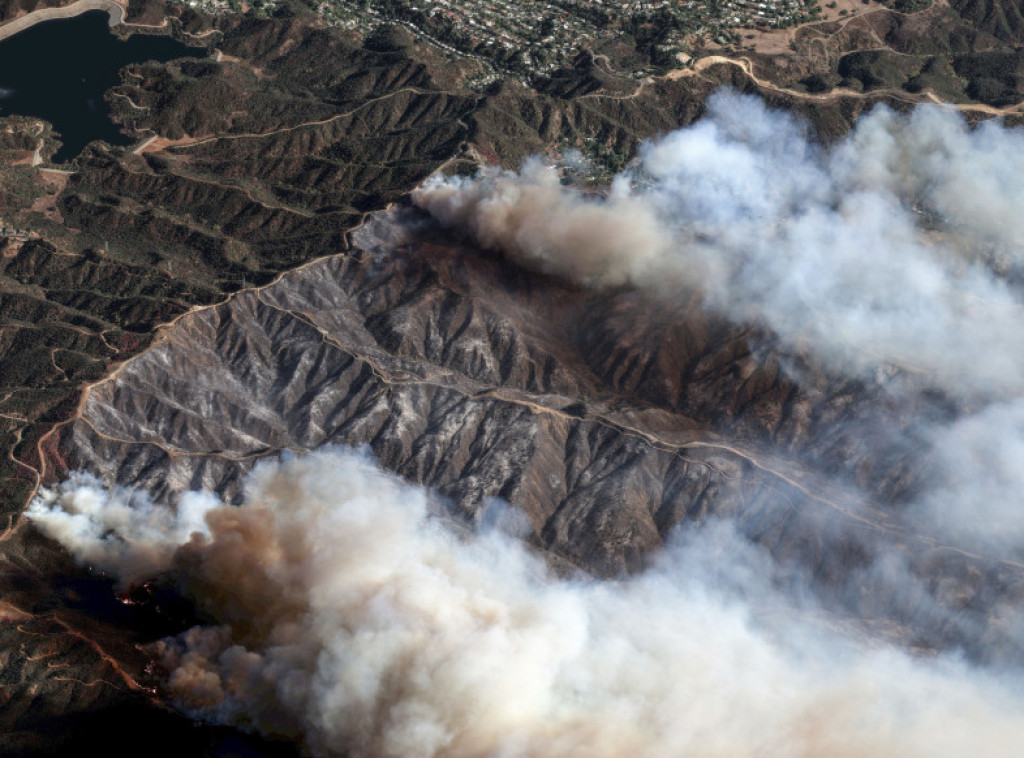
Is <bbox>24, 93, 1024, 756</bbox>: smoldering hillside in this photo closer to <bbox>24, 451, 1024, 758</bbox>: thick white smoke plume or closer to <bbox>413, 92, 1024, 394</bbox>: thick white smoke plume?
<bbox>24, 451, 1024, 758</bbox>: thick white smoke plume

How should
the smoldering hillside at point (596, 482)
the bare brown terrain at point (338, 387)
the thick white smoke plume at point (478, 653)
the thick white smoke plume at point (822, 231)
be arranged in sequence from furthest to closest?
1. the thick white smoke plume at point (822, 231)
2. the bare brown terrain at point (338, 387)
3. the smoldering hillside at point (596, 482)
4. the thick white smoke plume at point (478, 653)

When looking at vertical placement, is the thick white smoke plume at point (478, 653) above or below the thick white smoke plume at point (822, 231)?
below

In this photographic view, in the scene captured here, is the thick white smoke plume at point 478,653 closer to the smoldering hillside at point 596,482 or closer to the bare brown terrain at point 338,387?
the smoldering hillside at point 596,482

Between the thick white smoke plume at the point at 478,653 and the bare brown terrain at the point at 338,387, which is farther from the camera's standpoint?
the bare brown terrain at the point at 338,387

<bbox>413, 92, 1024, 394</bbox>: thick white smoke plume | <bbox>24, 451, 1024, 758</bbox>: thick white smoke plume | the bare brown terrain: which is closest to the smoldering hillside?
<bbox>24, 451, 1024, 758</bbox>: thick white smoke plume

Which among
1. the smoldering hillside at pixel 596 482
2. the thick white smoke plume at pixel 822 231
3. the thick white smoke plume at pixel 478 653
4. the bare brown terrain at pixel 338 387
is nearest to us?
the thick white smoke plume at pixel 478 653

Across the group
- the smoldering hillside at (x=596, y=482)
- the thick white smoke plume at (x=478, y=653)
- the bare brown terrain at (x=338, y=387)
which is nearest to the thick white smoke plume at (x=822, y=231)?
the smoldering hillside at (x=596, y=482)
